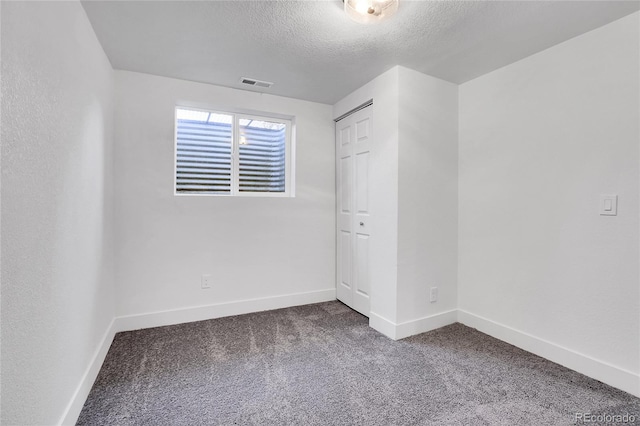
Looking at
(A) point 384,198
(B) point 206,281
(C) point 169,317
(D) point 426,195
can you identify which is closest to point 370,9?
(A) point 384,198

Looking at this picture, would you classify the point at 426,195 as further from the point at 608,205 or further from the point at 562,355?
the point at 562,355

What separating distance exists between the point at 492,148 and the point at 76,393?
3.28 metres

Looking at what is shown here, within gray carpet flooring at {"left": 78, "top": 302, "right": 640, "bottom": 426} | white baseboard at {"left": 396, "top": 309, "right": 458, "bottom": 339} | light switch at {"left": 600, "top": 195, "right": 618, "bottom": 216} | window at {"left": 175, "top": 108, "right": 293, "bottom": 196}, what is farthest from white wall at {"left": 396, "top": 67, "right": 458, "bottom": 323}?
window at {"left": 175, "top": 108, "right": 293, "bottom": 196}

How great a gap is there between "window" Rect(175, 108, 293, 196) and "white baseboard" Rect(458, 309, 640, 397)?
2251 mm

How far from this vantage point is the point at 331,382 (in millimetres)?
1901

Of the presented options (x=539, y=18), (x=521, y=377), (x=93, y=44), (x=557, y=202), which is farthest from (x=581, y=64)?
(x=93, y=44)

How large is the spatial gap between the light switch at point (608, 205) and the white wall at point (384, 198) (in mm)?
1300

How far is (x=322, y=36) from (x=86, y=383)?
257 cm

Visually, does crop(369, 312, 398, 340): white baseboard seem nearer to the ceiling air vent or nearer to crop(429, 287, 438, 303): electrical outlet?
crop(429, 287, 438, 303): electrical outlet

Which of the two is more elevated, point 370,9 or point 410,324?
point 370,9

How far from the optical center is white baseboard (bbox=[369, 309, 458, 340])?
252 centimetres

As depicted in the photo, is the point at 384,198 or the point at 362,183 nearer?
the point at 384,198

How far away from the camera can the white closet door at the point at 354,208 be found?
2996 mm

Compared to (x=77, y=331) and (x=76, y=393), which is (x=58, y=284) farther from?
(x=76, y=393)
